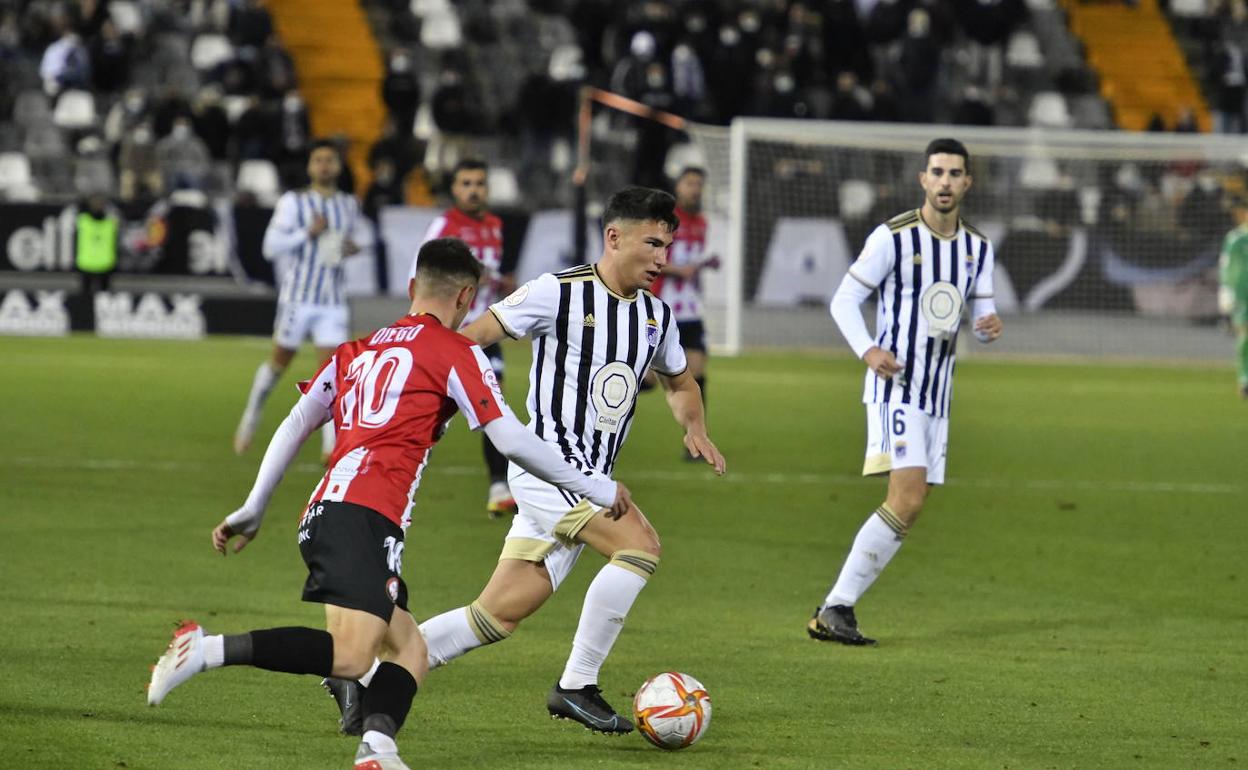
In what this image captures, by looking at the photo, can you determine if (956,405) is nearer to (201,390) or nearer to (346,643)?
(201,390)

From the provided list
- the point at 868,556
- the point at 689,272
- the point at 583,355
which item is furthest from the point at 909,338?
the point at 689,272

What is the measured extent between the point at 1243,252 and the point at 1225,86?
38.4 feet

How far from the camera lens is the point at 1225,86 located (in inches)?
1212

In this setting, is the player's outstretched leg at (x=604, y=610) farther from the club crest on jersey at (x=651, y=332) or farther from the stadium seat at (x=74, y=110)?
the stadium seat at (x=74, y=110)

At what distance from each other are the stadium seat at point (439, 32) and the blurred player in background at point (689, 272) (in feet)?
50.5

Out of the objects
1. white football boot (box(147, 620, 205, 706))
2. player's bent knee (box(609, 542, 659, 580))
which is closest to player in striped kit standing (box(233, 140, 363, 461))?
player's bent knee (box(609, 542, 659, 580))

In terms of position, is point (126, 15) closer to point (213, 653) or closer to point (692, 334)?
point (692, 334)

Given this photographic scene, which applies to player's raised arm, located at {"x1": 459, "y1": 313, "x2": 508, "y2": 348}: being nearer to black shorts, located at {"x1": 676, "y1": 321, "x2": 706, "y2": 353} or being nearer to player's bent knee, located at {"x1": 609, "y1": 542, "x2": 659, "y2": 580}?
player's bent knee, located at {"x1": 609, "y1": 542, "x2": 659, "y2": 580}

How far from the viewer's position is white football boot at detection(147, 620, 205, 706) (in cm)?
493

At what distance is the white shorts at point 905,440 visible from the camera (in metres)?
8.01

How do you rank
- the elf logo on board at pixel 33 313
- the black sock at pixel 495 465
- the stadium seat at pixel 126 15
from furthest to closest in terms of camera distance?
the stadium seat at pixel 126 15, the elf logo on board at pixel 33 313, the black sock at pixel 495 465

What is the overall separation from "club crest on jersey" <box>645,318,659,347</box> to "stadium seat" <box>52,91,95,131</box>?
21511 mm

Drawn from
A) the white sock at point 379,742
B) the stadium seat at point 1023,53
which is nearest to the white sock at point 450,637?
the white sock at point 379,742

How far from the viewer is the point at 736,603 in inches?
345
